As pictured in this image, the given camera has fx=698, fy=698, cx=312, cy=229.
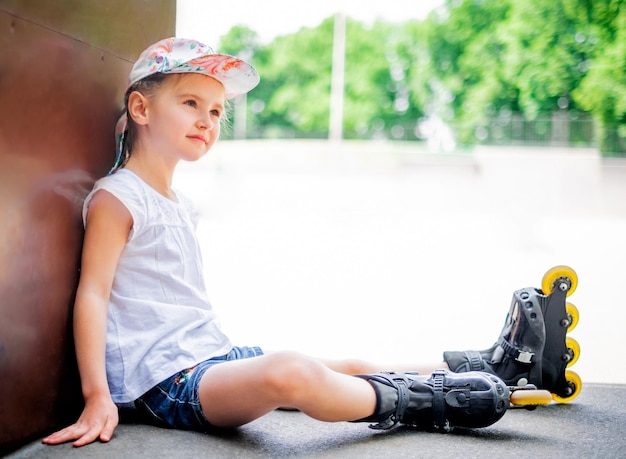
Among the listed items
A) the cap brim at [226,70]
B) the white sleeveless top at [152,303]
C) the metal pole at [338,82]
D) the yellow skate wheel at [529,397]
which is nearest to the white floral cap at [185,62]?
the cap brim at [226,70]

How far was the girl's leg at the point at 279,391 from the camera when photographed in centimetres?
150

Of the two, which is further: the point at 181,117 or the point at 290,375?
the point at 181,117

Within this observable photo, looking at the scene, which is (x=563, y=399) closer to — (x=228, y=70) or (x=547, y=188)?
(x=228, y=70)

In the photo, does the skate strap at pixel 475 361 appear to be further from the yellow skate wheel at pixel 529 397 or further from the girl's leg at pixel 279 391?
the girl's leg at pixel 279 391

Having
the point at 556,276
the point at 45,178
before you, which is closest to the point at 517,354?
the point at 556,276

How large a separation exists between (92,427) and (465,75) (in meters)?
20.7

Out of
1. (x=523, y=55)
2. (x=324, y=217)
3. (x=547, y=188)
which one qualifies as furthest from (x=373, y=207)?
(x=523, y=55)

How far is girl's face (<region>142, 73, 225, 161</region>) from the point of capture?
71.5 inches

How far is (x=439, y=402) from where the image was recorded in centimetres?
166

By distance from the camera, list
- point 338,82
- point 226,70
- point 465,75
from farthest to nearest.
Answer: point 338,82 < point 465,75 < point 226,70

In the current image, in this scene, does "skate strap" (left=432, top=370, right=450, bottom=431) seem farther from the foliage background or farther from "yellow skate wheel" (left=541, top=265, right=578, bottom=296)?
the foliage background

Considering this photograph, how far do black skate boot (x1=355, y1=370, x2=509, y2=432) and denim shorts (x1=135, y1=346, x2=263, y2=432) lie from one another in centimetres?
39

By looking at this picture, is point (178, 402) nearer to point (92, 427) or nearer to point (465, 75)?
point (92, 427)

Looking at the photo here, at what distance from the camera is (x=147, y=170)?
6.00 ft
